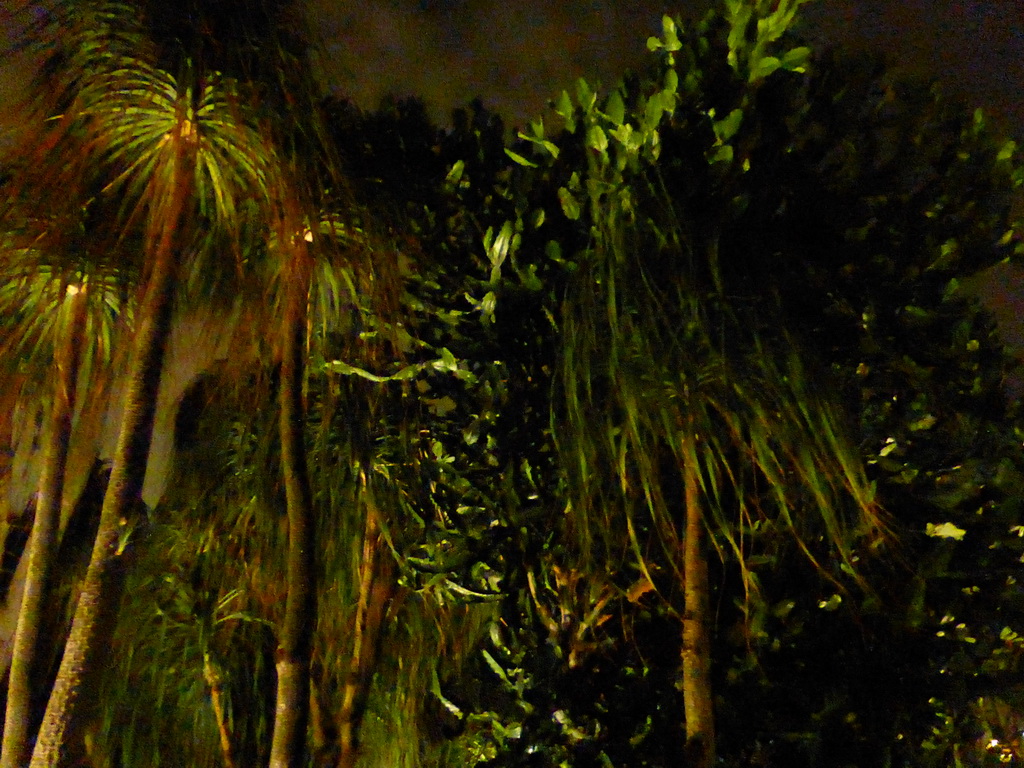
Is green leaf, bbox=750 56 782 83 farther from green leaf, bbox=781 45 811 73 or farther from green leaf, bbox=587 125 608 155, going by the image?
green leaf, bbox=587 125 608 155

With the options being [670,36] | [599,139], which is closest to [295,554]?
[599,139]

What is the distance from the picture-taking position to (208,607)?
3074 millimetres

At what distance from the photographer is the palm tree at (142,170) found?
6.07 ft

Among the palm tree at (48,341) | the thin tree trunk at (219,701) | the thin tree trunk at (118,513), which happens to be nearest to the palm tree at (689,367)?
the thin tree trunk at (118,513)

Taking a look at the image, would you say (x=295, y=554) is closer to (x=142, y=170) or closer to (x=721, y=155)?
(x=142, y=170)

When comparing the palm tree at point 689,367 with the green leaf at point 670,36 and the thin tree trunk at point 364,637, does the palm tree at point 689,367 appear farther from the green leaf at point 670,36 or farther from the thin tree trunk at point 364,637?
the thin tree trunk at point 364,637

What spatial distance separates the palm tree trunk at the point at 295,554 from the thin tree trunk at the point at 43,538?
70 cm

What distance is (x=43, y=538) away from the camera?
8.13ft

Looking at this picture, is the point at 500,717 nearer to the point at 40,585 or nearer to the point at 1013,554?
the point at 1013,554

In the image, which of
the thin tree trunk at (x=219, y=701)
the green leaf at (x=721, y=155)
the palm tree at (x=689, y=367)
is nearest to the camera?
the palm tree at (x=689, y=367)

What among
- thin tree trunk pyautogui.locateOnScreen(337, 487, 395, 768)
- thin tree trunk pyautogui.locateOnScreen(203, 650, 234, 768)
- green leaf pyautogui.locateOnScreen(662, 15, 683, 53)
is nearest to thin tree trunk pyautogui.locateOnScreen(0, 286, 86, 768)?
thin tree trunk pyautogui.locateOnScreen(203, 650, 234, 768)

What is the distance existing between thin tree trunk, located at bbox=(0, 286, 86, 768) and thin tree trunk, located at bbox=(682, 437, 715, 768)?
1.80 m

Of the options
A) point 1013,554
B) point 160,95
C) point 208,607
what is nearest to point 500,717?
point 1013,554

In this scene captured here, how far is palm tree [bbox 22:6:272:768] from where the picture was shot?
1.85m
